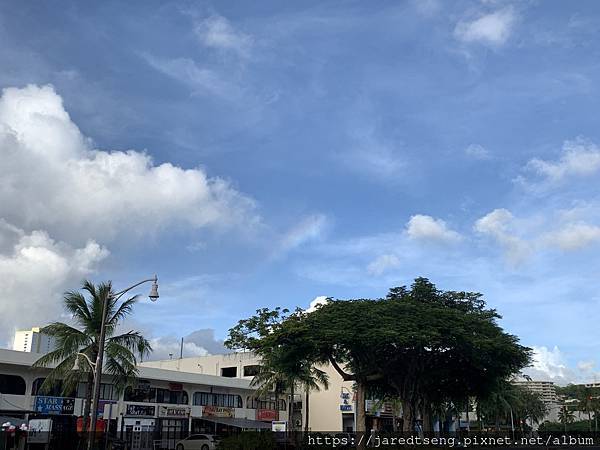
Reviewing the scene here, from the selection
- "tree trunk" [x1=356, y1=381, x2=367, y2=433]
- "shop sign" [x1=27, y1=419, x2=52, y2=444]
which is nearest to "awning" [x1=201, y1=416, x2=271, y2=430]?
"tree trunk" [x1=356, y1=381, x2=367, y2=433]

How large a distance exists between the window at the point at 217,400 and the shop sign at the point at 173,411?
3458mm

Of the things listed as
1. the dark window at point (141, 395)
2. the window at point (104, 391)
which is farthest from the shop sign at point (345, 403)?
the window at point (104, 391)

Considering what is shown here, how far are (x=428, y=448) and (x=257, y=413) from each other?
122 feet

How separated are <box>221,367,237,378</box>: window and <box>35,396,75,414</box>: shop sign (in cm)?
3297

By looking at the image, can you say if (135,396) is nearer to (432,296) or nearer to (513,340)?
(432,296)

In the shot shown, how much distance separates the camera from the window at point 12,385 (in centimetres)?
4569

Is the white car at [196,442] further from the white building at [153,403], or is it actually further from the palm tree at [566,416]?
the palm tree at [566,416]

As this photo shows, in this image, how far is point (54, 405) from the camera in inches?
1905

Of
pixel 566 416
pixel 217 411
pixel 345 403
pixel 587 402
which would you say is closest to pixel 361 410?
pixel 217 411

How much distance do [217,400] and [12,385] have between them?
24.8 metres

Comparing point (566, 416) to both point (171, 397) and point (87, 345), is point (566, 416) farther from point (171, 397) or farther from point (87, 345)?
point (87, 345)

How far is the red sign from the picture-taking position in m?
70.3

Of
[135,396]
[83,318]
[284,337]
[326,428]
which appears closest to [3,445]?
[83,318]

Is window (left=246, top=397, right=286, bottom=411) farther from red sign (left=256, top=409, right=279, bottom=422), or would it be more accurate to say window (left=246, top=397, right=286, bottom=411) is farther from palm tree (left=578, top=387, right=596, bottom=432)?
palm tree (left=578, top=387, right=596, bottom=432)
